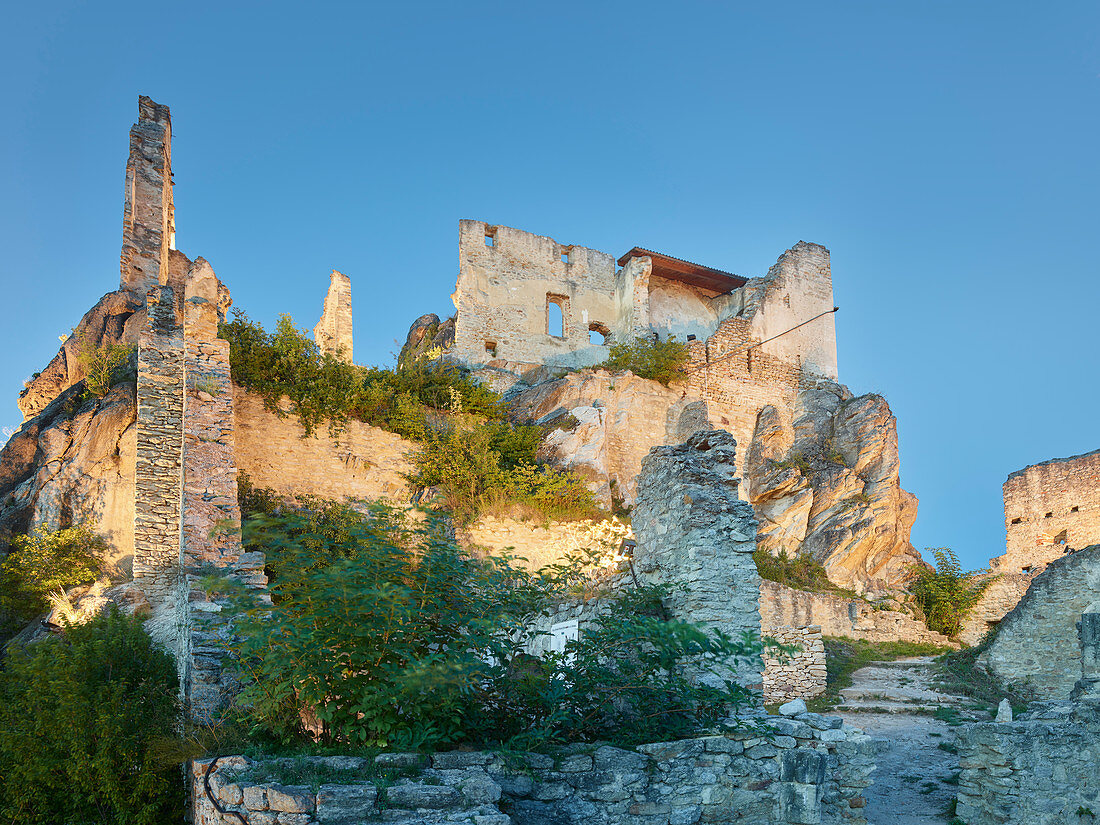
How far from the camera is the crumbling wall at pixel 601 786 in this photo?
441 cm

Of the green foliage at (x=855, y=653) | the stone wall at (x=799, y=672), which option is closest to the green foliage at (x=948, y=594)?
the green foliage at (x=855, y=653)

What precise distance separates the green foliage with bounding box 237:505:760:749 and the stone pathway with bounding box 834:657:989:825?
12.7ft

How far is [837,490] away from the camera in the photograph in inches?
815

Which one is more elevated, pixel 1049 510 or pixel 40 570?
pixel 1049 510

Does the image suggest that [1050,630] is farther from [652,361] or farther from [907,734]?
[652,361]

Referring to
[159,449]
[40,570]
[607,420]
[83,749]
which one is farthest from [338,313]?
[83,749]

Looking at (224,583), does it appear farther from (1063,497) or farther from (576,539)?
(1063,497)

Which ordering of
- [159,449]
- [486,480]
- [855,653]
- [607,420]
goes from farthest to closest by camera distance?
1. [607,420]
2. [855,653]
3. [486,480]
4. [159,449]

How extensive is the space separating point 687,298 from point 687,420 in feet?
26.6

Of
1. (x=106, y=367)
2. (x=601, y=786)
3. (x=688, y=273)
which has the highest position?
(x=688, y=273)

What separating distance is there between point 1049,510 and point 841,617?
10938 millimetres

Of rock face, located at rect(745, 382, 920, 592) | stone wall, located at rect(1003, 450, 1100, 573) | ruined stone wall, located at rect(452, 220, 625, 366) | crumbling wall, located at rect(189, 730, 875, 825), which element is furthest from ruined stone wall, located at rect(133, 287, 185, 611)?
stone wall, located at rect(1003, 450, 1100, 573)

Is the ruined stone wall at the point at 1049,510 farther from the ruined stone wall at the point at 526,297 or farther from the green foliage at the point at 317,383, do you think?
the green foliage at the point at 317,383

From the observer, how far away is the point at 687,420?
66.2ft
